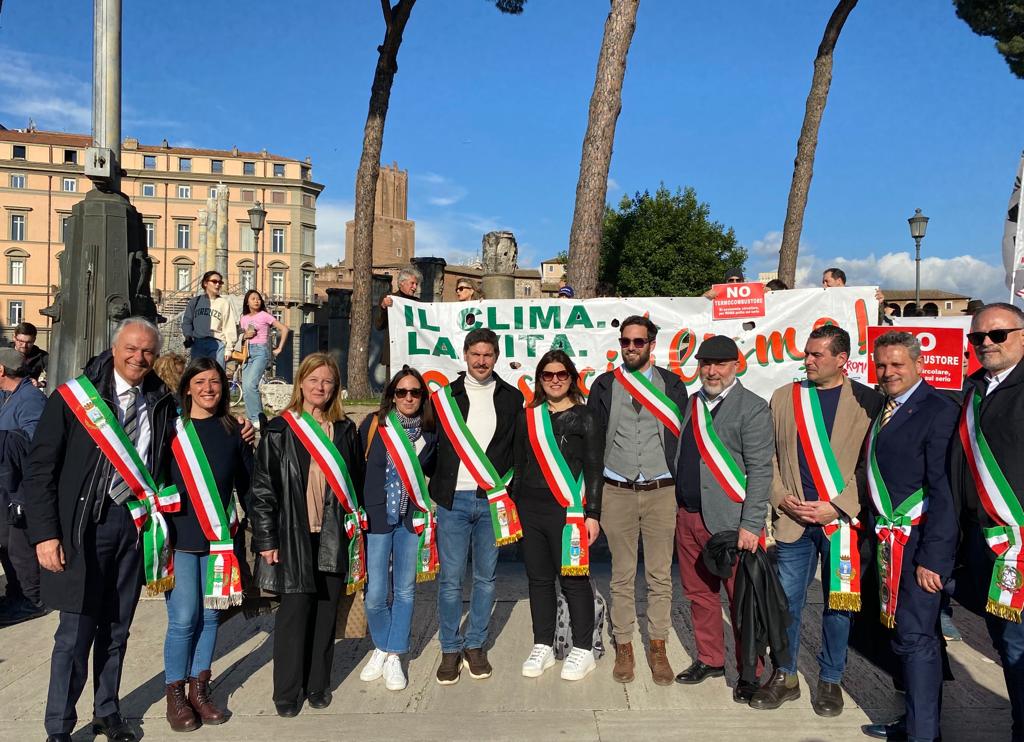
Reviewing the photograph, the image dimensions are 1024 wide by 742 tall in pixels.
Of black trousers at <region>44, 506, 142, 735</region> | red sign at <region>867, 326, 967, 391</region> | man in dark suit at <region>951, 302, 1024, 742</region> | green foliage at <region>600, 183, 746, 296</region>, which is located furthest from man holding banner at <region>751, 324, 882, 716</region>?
green foliage at <region>600, 183, 746, 296</region>

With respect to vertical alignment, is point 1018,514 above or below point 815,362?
below

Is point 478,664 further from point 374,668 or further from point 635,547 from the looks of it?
point 635,547

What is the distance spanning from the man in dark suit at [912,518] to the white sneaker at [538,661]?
1.64 meters

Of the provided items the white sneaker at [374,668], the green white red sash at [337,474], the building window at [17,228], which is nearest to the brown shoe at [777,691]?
the white sneaker at [374,668]

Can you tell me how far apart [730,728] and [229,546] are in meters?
2.54

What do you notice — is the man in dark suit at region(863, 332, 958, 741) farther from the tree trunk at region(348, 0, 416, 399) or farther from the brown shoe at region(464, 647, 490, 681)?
the tree trunk at region(348, 0, 416, 399)

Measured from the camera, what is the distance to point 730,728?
3840 millimetres

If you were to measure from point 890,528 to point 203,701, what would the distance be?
→ 332 cm

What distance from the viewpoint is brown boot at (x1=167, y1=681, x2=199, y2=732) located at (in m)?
3.82

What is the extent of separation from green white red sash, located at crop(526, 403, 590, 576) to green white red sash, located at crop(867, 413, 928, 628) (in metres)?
1.42

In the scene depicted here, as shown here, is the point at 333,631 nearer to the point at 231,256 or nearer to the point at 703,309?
the point at 703,309

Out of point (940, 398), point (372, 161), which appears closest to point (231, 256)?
point (372, 161)

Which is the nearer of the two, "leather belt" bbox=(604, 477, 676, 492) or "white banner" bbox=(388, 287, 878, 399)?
"leather belt" bbox=(604, 477, 676, 492)

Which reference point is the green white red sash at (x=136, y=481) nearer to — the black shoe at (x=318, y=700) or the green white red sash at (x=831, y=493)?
the black shoe at (x=318, y=700)
